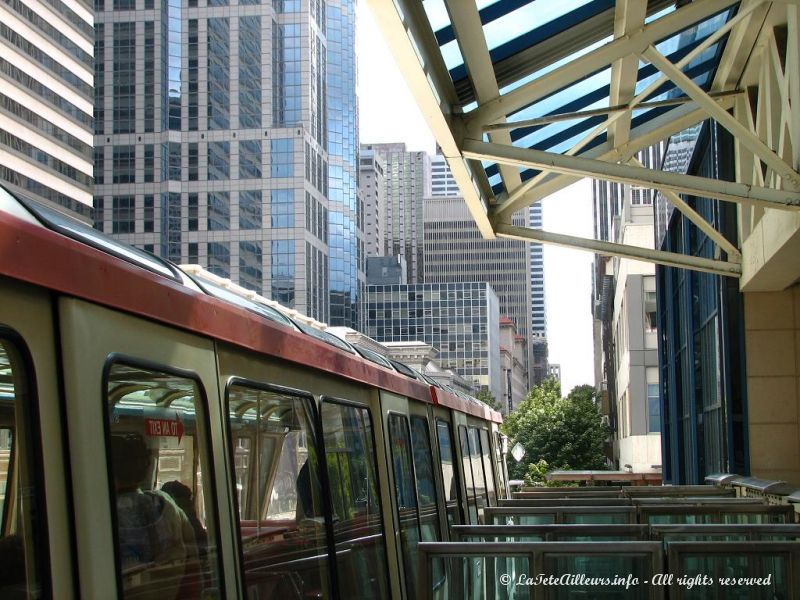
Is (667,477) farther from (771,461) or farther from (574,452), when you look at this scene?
(574,452)

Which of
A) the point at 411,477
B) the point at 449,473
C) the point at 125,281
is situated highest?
the point at 125,281

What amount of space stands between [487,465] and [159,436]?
42.4 feet

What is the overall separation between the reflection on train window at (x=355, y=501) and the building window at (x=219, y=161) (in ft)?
370

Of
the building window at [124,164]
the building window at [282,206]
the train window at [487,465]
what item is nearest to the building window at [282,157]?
the building window at [282,206]

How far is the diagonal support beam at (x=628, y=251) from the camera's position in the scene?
13.8 m

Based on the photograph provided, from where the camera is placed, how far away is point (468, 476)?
513 inches

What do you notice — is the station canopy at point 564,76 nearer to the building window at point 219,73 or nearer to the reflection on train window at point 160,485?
the reflection on train window at point 160,485

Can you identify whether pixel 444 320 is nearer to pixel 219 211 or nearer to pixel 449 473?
pixel 219 211

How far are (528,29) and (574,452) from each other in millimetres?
55046

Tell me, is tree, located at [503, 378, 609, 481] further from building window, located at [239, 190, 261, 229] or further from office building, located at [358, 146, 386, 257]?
office building, located at [358, 146, 386, 257]

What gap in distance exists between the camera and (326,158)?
127 meters

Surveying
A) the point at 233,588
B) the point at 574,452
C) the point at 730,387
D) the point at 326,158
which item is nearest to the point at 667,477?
the point at 730,387

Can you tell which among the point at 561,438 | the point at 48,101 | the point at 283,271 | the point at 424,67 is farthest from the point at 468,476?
the point at 283,271

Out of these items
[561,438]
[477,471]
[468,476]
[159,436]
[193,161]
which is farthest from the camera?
[193,161]
